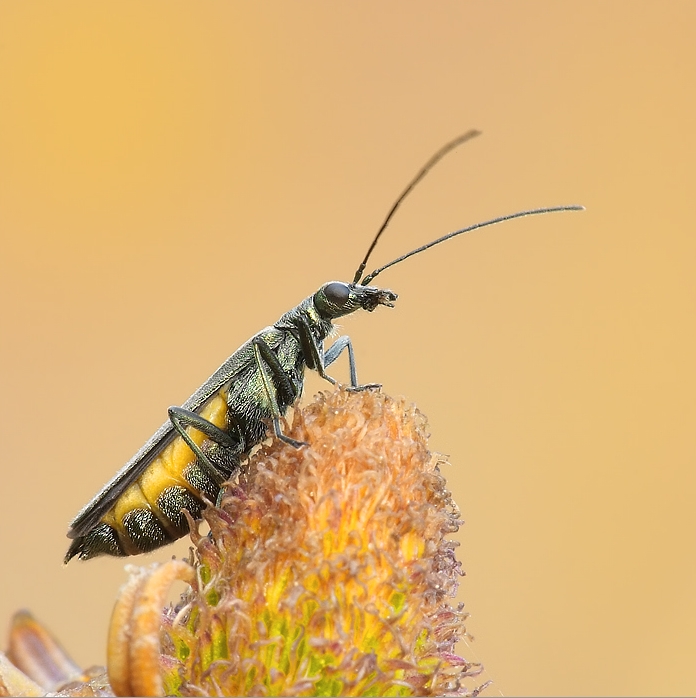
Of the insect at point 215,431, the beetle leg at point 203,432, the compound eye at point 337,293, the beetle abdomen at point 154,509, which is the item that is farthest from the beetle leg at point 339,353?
the beetle abdomen at point 154,509

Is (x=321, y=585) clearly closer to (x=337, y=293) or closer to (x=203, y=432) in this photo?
(x=203, y=432)

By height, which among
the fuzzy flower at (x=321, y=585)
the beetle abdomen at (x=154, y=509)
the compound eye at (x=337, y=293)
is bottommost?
the fuzzy flower at (x=321, y=585)

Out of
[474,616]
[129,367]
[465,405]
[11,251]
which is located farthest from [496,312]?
[11,251]

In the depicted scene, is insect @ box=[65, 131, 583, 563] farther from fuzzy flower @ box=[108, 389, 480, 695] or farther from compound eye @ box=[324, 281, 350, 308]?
fuzzy flower @ box=[108, 389, 480, 695]

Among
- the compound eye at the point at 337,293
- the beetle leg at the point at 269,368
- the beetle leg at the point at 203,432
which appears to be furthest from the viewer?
the compound eye at the point at 337,293

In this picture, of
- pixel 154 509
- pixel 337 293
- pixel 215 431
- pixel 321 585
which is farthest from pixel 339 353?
pixel 321 585

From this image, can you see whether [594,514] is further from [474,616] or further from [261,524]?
[261,524]

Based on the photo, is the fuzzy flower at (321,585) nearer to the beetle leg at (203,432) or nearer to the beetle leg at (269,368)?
the beetle leg at (203,432)
